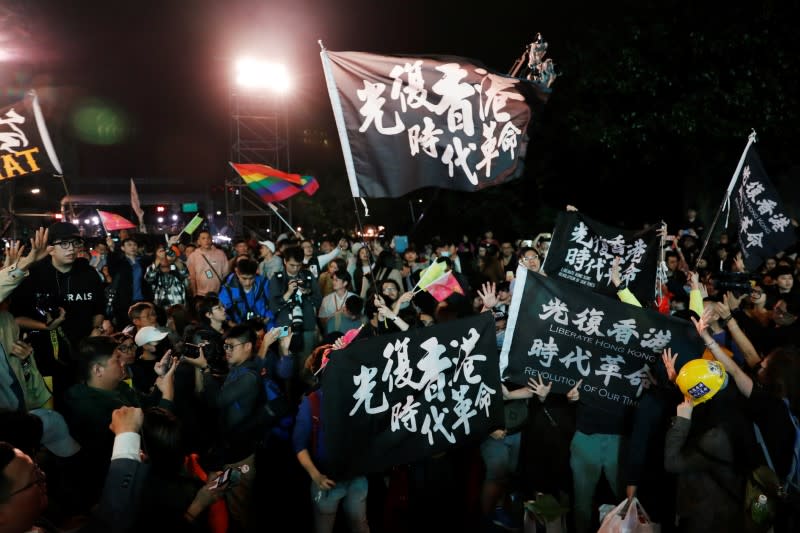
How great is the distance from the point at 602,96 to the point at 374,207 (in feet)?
53.2

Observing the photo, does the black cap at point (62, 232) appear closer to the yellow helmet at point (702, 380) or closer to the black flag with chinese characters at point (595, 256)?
the black flag with chinese characters at point (595, 256)

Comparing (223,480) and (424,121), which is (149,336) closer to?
(223,480)

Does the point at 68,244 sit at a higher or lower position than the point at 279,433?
higher

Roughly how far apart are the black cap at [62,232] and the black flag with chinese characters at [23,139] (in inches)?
37.6

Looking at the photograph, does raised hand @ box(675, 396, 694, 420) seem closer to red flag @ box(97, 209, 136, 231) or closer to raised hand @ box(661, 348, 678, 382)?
raised hand @ box(661, 348, 678, 382)

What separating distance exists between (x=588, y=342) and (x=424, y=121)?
223 cm

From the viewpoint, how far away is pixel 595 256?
21.0ft

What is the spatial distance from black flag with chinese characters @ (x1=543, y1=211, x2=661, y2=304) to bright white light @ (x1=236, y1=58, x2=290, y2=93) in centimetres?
1471

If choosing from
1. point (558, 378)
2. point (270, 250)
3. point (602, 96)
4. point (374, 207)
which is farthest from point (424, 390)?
point (374, 207)

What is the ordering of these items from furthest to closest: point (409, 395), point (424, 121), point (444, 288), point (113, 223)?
point (113, 223) < point (444, 288) < point (424, 121) < point (409, 395)

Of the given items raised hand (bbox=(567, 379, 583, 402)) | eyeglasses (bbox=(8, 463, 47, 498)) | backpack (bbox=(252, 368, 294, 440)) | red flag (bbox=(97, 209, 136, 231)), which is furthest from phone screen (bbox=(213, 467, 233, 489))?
red flag (bbox=(97, 209, 136, 231))

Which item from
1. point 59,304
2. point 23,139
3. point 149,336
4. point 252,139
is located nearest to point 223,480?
point 149,336

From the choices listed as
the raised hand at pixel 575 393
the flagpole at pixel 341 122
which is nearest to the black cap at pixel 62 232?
the flagpole at pixel 341 122

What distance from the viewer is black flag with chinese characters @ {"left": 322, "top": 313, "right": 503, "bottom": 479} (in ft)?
12.2
